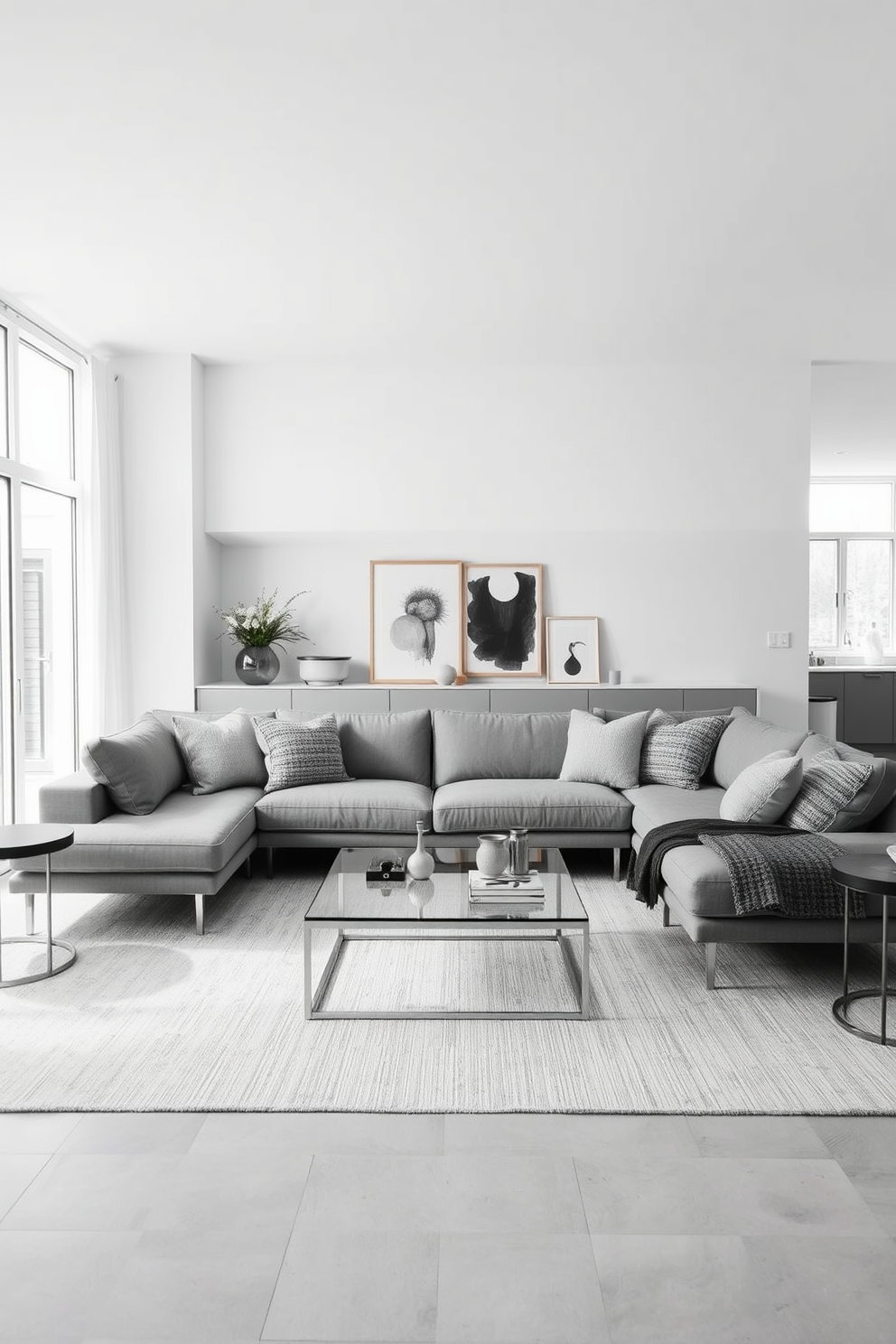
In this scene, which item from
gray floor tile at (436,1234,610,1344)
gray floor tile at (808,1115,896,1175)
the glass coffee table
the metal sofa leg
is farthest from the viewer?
the metal sofa leg

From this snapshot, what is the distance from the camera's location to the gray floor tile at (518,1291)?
5.49ft

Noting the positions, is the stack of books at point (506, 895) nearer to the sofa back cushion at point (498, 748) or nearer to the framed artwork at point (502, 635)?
the sofa back cushion at point (498, 748)

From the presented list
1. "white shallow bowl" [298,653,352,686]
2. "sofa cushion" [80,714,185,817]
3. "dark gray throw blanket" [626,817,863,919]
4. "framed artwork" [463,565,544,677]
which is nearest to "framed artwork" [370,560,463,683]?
"framed artwork" [463,565,544,677]

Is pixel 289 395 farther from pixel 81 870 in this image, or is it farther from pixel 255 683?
pixel 81 870

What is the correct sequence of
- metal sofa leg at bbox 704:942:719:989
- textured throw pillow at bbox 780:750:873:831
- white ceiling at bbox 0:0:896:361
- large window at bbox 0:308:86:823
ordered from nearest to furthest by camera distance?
white ceiling at bbox 0:0:896:361
metal sofa leg at bbox 704:942:719:989
textured throw pillow at bbox 780:750:873:831
large window at bbox 0:308:86:823

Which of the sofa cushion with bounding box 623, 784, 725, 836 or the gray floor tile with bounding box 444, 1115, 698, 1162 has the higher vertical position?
the sofa cushion with bounding box 623, 784, 725, 836

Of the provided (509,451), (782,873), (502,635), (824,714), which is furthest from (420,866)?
(824,714)

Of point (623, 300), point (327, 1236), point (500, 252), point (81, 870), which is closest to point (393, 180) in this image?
point (500, 252)

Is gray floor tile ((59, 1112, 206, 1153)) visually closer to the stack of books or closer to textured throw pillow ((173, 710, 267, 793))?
the stack of books

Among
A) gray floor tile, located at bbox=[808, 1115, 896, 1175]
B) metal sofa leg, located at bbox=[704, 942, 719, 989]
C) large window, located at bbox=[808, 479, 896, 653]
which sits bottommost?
gray floor tile, located at bbox=[808, 1115, 896, 1175]

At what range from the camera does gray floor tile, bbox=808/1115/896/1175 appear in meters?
2.22

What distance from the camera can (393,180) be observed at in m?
3.59

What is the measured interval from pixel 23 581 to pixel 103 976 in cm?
244

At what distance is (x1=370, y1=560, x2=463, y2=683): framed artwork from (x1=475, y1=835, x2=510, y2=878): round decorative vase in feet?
9.25
